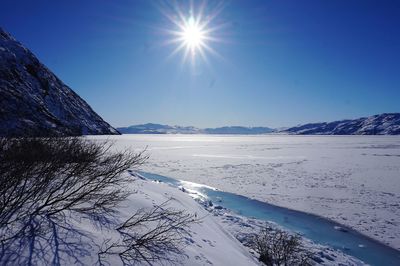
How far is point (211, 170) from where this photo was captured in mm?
21094

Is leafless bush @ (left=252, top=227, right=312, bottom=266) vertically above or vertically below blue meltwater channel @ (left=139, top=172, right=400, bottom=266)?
above

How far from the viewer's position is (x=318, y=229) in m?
9.28

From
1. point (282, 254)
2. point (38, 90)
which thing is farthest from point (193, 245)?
point (38, 90)

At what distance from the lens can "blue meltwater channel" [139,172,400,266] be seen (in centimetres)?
738

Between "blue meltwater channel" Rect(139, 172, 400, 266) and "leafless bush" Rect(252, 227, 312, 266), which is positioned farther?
"blue meltwater channel" Rect(139, 172, 400, 266)

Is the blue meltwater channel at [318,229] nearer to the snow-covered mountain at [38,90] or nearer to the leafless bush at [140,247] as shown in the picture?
the leafless bush at [140,247]

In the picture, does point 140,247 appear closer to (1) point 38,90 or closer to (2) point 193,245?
(2) point 193,245

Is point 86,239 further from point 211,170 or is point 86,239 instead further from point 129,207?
point 211,170

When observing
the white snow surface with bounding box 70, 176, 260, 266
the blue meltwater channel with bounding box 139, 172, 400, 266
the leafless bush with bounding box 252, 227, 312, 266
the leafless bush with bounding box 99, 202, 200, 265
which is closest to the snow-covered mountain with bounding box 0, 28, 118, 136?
the blue meltwater channel with bounding box 139, 172, 400, 266

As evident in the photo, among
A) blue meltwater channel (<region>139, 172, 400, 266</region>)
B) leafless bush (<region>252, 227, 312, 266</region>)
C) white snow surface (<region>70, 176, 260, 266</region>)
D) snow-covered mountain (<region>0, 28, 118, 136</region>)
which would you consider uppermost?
snow-covered mountain (<region>0, 28, 118, 136</region>)

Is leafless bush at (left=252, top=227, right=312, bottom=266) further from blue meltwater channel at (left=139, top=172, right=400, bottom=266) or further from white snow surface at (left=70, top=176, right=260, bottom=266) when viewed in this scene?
blue meltwater channel at (left=139, top=172, right=400, bottom=266)

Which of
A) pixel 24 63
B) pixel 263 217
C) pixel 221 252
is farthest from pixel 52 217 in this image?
pixel 24 63

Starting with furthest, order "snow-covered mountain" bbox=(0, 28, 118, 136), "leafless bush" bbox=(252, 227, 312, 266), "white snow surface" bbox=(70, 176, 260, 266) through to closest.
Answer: "snow-covered mountain" bbox=(0, 28, 118, 136), "leafless bush" bbox=(252, 227, 312, 266), "white snow surface" bbox=(70, 176, 260, 266)

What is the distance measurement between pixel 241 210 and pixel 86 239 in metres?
8.73
